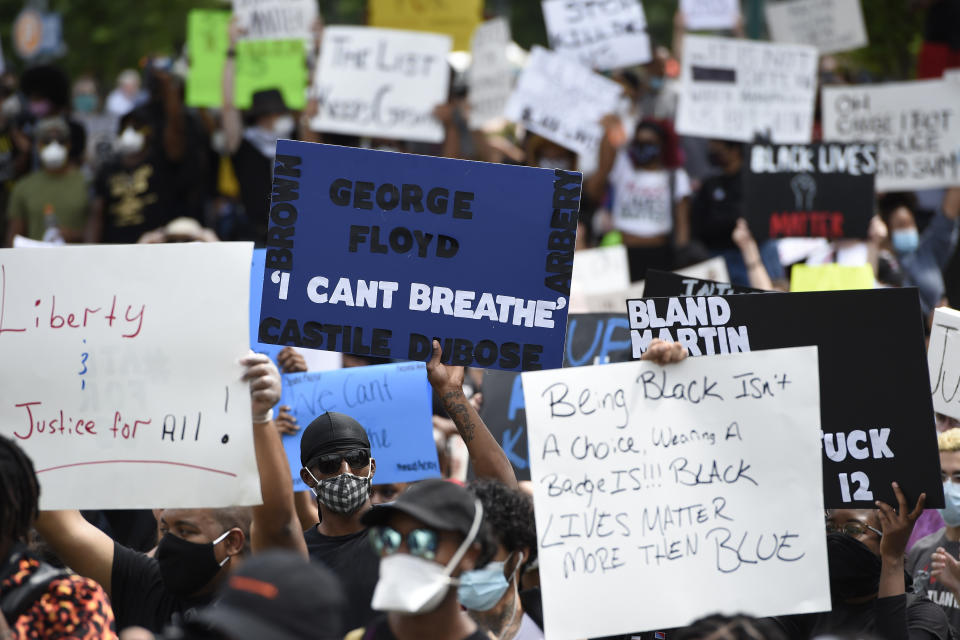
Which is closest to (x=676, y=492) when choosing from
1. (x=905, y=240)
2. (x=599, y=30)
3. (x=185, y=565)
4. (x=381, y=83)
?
(x=185, y=565)

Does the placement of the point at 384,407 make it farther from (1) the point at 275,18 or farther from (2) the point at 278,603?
(1) the point at 275,18

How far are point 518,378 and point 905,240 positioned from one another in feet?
13.5

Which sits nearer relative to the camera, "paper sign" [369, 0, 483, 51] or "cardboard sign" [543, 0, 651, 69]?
"cardboard sign" [543, 0, 651, 69]

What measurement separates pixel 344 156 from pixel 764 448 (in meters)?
1.86

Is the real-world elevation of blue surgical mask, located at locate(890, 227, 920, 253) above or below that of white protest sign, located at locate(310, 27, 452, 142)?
→ below

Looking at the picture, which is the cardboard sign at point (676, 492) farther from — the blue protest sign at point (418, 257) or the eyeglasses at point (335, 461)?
the eyeglasses at point (335, 461)

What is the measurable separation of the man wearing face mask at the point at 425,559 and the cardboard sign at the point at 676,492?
663mm

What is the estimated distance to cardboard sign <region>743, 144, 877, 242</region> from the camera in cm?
789

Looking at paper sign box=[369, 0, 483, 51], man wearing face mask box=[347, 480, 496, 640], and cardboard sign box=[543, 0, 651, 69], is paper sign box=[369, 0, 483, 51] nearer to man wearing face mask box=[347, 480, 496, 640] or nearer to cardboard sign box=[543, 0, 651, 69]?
cardboard sign box=[543, 0, 651, 69]

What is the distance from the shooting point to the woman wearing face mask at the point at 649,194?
10.5m

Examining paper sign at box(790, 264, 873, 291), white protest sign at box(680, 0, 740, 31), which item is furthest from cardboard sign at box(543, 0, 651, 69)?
paper sign at box(790, 264, 873, 291)

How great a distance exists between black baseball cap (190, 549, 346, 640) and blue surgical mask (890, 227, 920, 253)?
7.28m

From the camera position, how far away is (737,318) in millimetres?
4609

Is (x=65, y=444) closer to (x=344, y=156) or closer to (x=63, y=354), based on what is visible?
(x=63, y=354)
